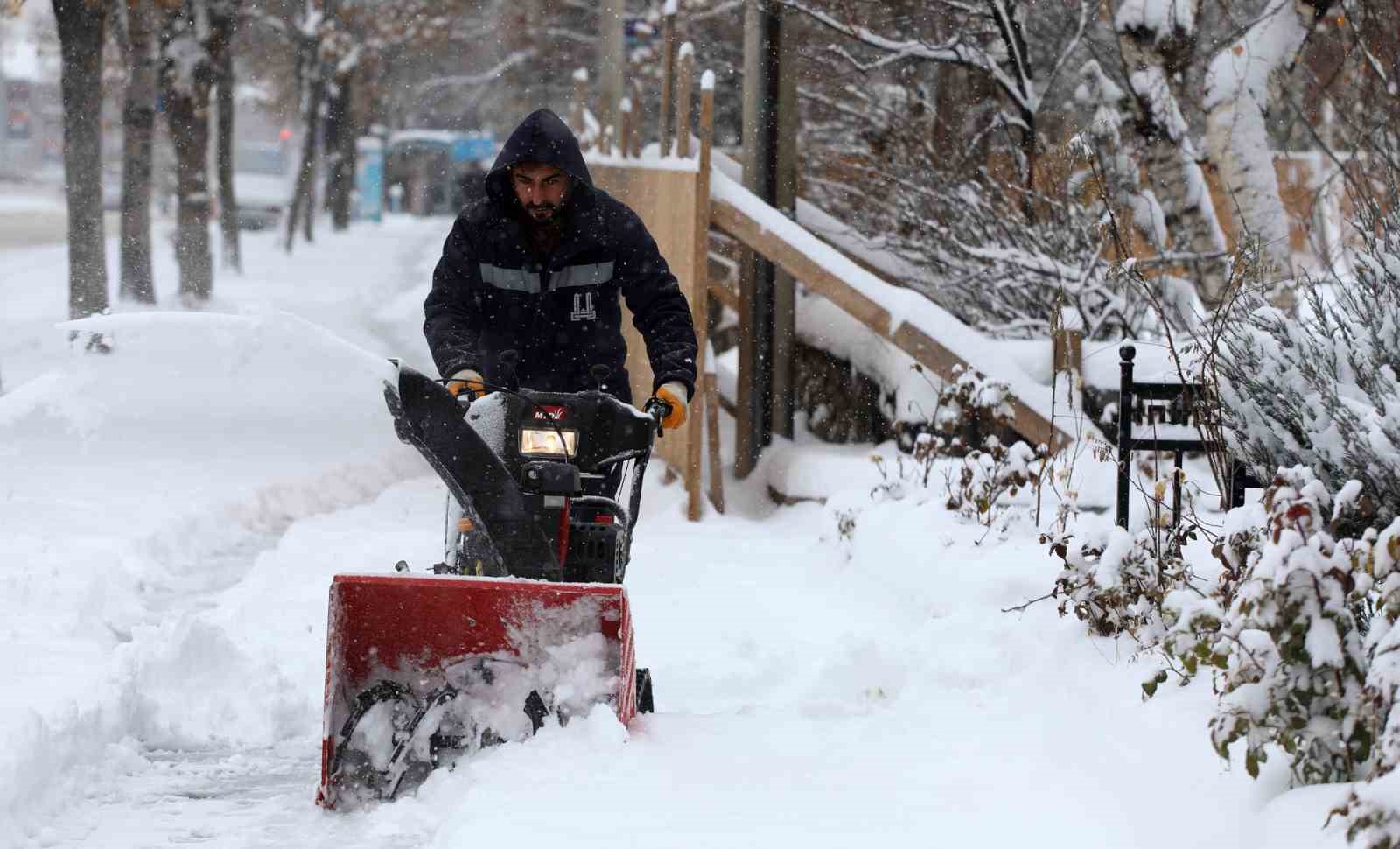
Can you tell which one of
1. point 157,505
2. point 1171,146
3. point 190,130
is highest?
point 190,130

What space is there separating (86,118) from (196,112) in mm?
5905

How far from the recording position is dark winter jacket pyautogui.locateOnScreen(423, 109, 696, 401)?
5.37 meters

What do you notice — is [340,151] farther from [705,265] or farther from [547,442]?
[547,442]

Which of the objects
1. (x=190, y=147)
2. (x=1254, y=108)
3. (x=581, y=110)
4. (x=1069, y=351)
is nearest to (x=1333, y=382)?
(x=1069, y=351)

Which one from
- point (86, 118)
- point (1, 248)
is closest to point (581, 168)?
point (86, 118)

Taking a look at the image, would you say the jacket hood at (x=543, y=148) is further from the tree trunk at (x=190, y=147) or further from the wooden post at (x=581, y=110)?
the tree trunk at (x=190, y=147)

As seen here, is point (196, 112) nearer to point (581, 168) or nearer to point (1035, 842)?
point (581, 168)

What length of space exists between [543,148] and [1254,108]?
6533mm

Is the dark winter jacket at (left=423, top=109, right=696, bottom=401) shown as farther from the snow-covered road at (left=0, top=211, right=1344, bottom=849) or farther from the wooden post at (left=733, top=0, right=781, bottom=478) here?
the wooden post at (left=733, top=0, right=781, bottom=478)

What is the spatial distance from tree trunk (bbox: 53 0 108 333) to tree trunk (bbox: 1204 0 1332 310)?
9605 mm

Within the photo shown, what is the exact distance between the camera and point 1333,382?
5285 mm

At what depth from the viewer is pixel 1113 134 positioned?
10359 mm

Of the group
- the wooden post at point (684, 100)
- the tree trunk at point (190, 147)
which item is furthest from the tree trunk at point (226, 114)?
the wooden post at point (684, 100)

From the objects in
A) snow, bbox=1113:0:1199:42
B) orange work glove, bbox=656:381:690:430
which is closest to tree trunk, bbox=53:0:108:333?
snow, bbox=1113:0:1199:42
